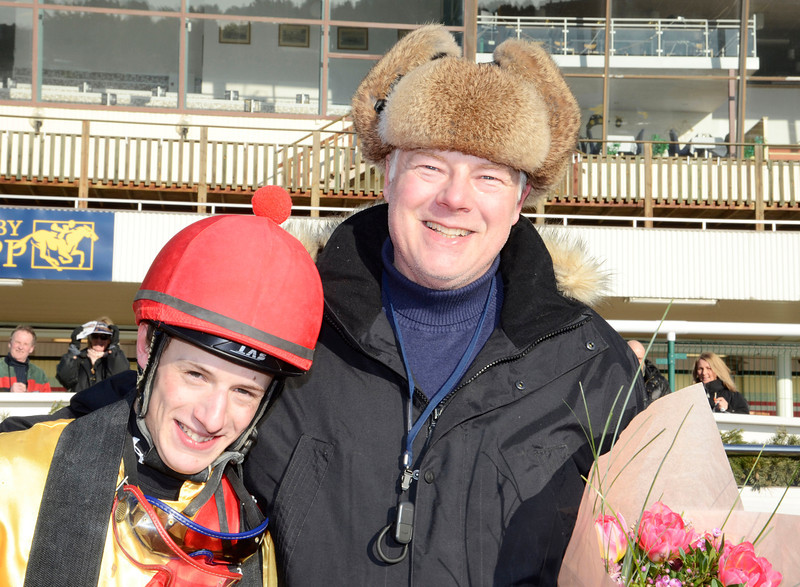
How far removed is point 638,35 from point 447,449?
17.0 meters

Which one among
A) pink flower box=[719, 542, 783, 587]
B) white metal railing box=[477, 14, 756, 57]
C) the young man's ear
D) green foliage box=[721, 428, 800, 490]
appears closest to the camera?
pink flower box=[719, 542, 783, 587]

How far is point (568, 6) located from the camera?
1773 cm

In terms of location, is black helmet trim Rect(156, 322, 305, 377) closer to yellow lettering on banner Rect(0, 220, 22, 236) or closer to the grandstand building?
the grandstand building

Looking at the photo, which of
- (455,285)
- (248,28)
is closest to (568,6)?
(248,28)

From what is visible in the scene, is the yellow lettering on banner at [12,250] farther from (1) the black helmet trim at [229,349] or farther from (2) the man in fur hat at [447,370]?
(1) the black helmet trim at [229,349]

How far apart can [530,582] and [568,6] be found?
17.7m

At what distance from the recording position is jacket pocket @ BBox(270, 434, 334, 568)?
68.0 inches

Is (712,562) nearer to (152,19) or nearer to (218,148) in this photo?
(218,148)

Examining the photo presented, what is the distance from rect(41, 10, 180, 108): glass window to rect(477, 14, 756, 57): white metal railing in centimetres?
623

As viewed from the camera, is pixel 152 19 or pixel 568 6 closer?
pixel 152 19

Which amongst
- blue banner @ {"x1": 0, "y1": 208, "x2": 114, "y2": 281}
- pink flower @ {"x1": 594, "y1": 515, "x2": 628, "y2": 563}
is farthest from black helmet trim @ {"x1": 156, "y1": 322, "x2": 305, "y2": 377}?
blue banner @ {"x1": 0, "y1": 208, "x2": 114, "y2": 281}

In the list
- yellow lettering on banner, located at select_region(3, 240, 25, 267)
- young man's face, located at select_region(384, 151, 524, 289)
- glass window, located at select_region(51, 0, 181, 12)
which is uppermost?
glass window, located at select_region(51, 0, 181, 12)

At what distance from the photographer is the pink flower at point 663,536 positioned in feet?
4.12

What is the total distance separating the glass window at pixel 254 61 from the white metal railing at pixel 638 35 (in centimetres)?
368
